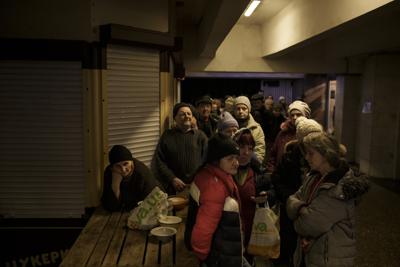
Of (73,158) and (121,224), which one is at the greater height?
(73,158)

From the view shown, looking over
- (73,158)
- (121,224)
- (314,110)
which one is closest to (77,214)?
(73,158)

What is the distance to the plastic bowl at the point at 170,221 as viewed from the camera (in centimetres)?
260

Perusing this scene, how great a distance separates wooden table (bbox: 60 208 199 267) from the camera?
7.13 ft

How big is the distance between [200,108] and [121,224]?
9.04 ft

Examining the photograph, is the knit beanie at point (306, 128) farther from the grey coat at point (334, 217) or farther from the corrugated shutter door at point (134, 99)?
the corrugated shutter door at point (134, 99)

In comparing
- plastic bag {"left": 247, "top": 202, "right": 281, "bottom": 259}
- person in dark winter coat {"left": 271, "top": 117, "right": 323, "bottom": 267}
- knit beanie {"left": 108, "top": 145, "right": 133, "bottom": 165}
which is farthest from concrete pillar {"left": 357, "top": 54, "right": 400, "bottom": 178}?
knit beanie {"left": 108, "top": 145, "right": 133, "bottom": 165}

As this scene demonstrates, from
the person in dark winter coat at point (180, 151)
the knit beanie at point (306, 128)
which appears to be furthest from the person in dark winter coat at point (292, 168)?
the person in dark winter coat at point (180, 151)

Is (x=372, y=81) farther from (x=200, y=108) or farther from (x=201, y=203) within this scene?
(x=201, y=203)

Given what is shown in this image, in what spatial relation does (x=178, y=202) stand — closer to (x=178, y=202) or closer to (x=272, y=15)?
(x=178, y=202)

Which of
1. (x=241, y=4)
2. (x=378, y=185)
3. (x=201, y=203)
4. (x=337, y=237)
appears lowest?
(x=378, y=185)

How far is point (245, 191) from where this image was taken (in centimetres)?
252

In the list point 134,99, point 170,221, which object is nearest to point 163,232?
point 170,221

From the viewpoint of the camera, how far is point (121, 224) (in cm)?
271

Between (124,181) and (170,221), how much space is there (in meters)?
0.51
